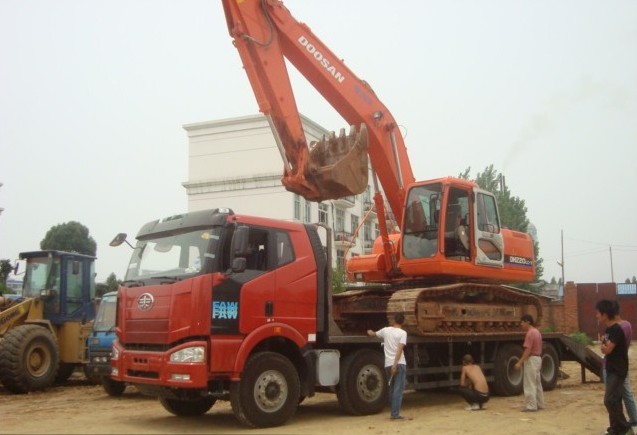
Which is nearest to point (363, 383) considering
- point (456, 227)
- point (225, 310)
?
point (225, 310)

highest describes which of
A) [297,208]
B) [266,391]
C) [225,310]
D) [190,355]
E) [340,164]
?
[297,208]

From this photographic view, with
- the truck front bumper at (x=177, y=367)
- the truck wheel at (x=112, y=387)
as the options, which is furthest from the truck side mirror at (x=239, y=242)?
the truck wheel at (x=112, y=387)

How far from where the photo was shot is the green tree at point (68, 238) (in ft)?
166

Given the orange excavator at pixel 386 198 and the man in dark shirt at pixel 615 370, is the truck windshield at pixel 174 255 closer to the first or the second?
the orange excavator at pixel 386 198

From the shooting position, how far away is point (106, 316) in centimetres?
1561

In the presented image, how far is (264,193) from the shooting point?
43.8 m

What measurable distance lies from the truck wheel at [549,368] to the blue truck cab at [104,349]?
28.8 feet

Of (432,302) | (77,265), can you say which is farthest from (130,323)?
(77,265)

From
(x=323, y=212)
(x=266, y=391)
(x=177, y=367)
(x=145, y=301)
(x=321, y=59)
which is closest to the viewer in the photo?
(x=177, y=367)

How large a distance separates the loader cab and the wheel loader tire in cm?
103

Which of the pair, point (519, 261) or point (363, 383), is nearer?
point (363, 383)

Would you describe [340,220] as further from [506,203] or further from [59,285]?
[59,285]

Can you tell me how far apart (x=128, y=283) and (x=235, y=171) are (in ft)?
113

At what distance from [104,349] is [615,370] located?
9.94 meters
